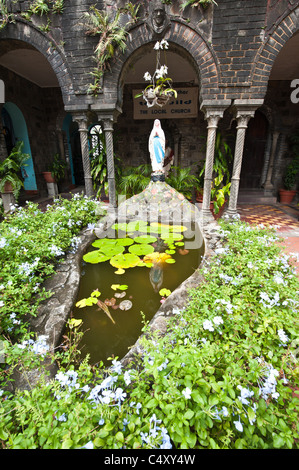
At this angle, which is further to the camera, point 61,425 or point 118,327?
point 118,327

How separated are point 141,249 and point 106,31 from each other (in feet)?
14.2

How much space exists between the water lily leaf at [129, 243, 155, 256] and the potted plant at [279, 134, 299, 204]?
628 centimetres

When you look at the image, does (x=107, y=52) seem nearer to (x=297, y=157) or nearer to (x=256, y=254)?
(x=256, y=254)

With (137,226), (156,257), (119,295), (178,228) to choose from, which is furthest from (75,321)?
(178,228)

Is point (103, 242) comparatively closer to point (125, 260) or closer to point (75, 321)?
point (125, 260)

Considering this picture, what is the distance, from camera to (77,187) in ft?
33.2

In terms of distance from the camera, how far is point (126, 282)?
2.69m

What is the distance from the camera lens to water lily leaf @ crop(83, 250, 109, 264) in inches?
122

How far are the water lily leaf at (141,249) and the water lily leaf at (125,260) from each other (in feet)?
0.31

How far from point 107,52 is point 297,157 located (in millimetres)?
6445

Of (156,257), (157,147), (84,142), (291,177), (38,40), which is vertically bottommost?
(156,257)

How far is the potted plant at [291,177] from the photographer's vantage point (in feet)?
23.5

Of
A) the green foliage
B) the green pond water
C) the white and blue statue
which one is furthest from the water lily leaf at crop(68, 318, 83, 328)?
the white and blue statue
